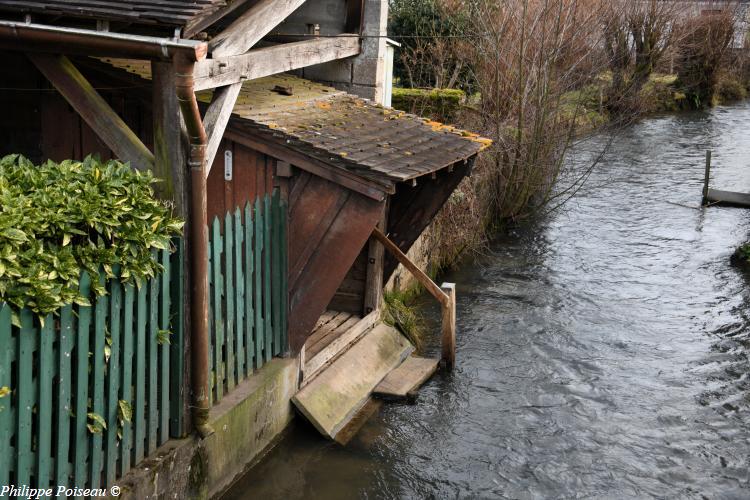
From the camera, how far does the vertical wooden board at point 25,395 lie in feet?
13.8

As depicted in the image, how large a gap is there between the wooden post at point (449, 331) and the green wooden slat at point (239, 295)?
3209 millimetres

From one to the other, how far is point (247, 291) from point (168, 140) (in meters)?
1.58

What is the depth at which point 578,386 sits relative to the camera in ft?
30.6

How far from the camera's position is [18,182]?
4723 millimetres

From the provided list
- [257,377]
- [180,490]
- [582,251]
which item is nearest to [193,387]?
[180,490]

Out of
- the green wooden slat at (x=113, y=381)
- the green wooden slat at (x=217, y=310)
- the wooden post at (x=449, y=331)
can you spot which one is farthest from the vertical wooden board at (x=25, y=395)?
the wooden post at (x=449, y=331)

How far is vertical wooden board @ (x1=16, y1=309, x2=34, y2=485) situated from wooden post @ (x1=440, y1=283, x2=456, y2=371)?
559 centimetres

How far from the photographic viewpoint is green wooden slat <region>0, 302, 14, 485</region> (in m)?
4.05

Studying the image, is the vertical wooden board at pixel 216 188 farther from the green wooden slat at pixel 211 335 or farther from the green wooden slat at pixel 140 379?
the green wooden slat at pixel 140 379

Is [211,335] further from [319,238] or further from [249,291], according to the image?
[319,238]

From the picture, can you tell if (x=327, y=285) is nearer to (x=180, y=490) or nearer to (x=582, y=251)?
(x=180, y=490)

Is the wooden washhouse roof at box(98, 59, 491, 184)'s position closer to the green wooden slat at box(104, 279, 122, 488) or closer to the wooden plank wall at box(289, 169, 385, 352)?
the wooden plank wall at box(289, 169, 385, 352)

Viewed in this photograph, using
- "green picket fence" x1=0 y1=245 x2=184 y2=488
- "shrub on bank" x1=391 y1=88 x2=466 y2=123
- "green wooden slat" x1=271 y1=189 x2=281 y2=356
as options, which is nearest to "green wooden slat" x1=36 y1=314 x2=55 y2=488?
"green picket fence" x1=0 y1=245 x2=184 y2=488

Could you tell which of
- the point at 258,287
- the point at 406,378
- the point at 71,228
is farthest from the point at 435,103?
the point at 71,228
